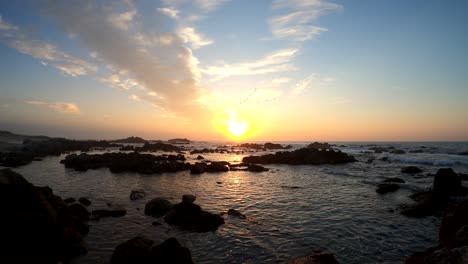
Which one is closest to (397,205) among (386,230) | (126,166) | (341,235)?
(386,230)

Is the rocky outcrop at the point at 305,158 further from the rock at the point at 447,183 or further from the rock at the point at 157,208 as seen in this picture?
the rock at the point at 157,208

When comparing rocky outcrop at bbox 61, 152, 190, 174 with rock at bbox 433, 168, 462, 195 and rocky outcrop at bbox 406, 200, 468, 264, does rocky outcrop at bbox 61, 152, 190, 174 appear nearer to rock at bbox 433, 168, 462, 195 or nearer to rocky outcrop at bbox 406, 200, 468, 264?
rock at bbox 433, 168, 462, 195

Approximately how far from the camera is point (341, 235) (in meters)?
15.7

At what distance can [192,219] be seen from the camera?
682 inches

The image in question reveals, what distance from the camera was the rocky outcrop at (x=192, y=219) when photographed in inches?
661

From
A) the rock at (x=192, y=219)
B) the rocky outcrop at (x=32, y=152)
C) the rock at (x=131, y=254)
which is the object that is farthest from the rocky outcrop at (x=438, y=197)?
the rocky outcrop at (x=32, y=152)

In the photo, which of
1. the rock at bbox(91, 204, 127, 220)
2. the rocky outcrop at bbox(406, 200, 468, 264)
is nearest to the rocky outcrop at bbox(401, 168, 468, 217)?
the rocky outcrop at bbox(406, 200, 468, 264)

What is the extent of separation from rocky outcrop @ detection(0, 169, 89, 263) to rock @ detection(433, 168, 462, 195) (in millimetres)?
29743

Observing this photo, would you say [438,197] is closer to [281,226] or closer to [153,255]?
[281,226]

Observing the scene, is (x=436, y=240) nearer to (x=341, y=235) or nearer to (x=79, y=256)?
(x=341, y=235)

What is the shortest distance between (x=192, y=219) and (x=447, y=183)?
2465 centimetres

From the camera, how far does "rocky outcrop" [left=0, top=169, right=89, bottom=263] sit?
1187cm

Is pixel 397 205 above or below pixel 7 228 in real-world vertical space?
below

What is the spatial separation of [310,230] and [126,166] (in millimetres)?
37857
